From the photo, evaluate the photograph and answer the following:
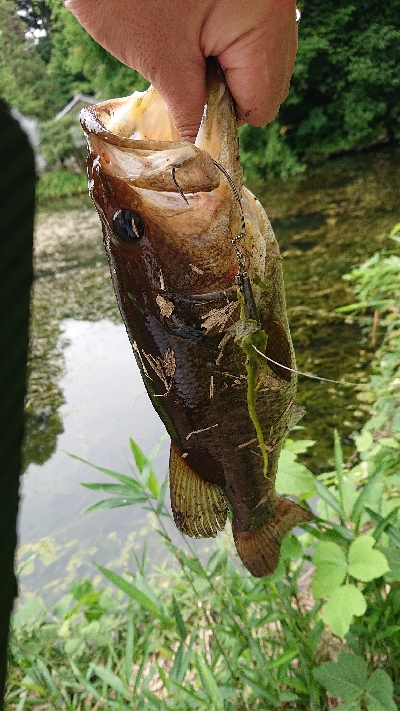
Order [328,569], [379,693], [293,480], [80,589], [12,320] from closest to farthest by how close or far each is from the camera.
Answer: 1. [12,320]
2. [379,693]
3. [328,569]
4. [293,480]
5. [80,589]

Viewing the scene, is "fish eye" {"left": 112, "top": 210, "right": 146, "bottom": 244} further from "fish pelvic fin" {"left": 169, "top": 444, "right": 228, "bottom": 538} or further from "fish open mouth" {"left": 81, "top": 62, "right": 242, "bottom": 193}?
A: "fish pelvic fin" {"left": 169, "top": 444, "right": 228, "bottom": 538}

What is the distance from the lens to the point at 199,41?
1009 mm

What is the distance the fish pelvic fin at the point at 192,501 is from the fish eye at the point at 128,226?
60 centimetres

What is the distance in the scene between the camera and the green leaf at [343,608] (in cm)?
160

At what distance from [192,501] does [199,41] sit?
1.16m

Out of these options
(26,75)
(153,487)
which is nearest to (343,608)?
(153,487)

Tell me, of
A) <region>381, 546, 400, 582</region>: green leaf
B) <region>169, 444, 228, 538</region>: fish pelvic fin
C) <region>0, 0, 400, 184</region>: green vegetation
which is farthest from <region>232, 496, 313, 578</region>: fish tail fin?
<region>0, 0, 400, 184</region>: green vegetation

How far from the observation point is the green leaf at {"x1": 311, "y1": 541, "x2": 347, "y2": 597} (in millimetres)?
1717

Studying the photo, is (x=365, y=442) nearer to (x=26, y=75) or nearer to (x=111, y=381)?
(x=111, y=381)

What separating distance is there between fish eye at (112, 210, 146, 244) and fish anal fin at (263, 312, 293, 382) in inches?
15.3

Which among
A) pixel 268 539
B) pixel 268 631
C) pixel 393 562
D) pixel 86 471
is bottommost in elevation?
pixel 268 631

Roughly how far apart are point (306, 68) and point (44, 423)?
19.2 metres

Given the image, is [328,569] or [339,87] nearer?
[328,569]

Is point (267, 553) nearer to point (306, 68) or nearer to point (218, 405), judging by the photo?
point (218, 405)
